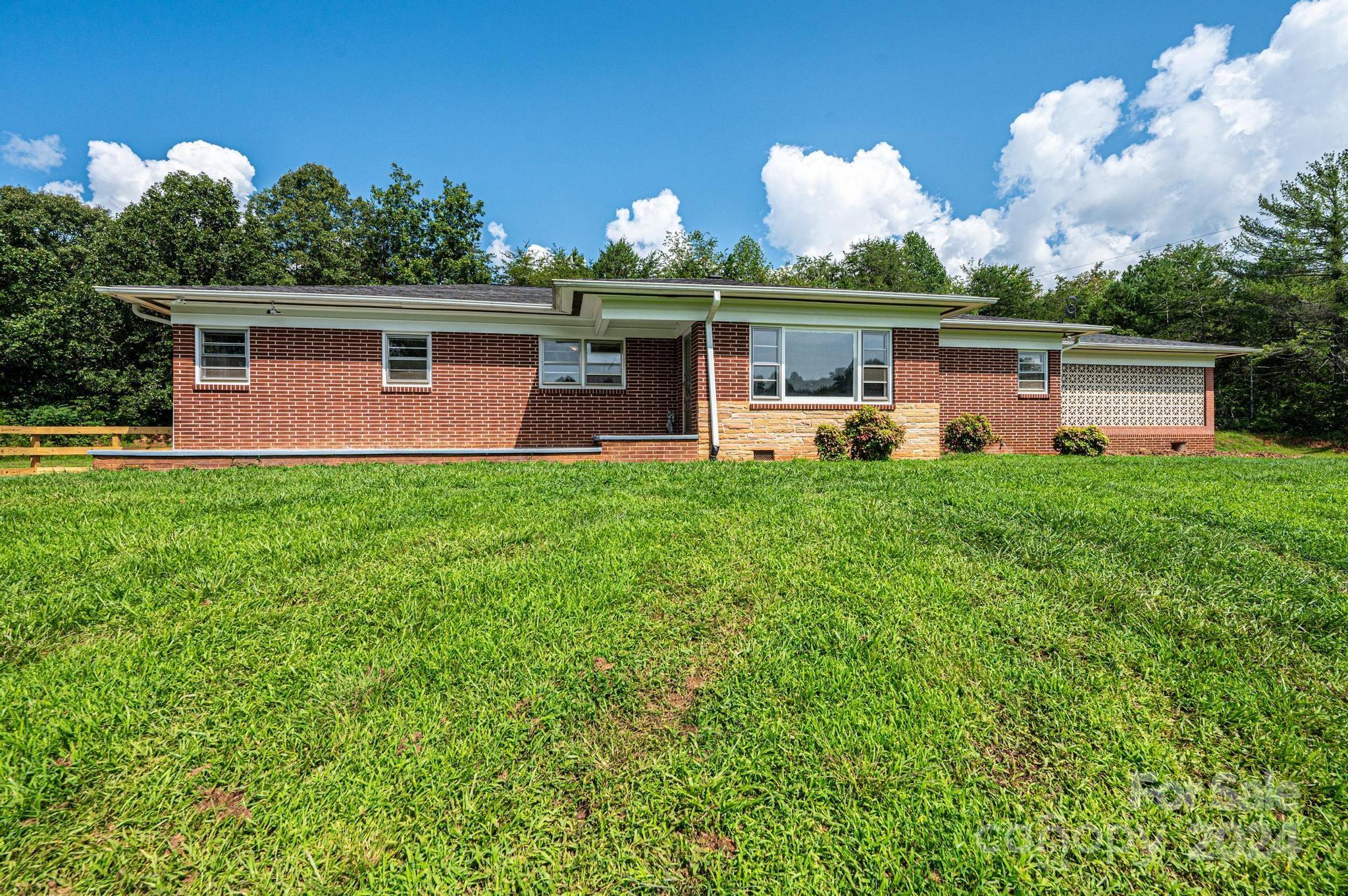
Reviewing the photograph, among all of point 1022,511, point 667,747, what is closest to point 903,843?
point 667,747

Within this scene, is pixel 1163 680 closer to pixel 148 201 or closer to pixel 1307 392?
pixel 1307 392

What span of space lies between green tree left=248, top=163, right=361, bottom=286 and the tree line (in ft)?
0.29


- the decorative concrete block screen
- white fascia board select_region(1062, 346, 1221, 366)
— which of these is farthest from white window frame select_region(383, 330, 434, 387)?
the decorative concrete block screen

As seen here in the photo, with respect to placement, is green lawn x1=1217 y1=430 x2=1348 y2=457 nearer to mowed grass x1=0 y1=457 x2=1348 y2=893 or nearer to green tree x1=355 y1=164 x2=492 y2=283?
mowed grass x1=0 y1=457 x2=1348 y2=893

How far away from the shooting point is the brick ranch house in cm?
967

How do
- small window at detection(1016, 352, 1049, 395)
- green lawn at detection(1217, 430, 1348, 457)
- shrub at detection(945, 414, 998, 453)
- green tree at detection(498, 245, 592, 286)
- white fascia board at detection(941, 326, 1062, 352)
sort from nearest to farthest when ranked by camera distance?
1. shrub at detection(945, 414, 998, 453)
2. white fascia board at detection(941, 326, 1062, 352)
3. small window at detection(1016, 352, 1049, 395)
4. green lawn at detection(1217, 430, 1348, 457)
5. green tree at detection(498, 245, 592, 286)

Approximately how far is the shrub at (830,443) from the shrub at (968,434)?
3.76 meters

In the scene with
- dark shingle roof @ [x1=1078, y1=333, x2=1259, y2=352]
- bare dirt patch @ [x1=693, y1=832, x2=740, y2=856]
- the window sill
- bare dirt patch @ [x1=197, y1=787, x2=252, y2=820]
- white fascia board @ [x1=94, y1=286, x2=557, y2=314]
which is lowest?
bare dirt patch @ [x1=693, y1=832, x2=740, y2=856]

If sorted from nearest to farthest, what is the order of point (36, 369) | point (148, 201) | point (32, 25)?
1. point (32, 25)
2. point (36, 369)
3. point (148, 201)

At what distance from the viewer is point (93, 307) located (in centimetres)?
1742

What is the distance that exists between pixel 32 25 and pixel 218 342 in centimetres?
569

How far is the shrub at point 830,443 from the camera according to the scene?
33.0 ft

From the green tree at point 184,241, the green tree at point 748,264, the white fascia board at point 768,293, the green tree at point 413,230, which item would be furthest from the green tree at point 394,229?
the white fascia board at point 768,293

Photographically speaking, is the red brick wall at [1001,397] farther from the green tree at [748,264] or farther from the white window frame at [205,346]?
the green tree at [748,264]
